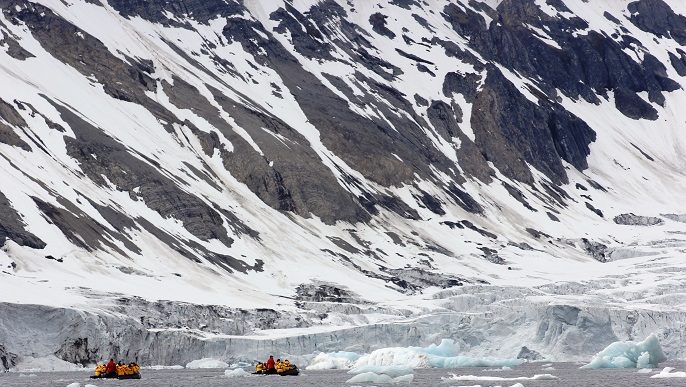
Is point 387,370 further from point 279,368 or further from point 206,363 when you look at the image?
point 206,363

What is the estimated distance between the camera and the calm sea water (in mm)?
67925

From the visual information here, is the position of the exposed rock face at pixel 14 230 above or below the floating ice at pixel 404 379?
above

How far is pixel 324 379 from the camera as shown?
3041 inches

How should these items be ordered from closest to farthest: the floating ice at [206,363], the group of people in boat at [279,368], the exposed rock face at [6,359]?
the group of people in boat at [279,368]
the exposed rock face at [6,359]
the floating ice at [206,363]

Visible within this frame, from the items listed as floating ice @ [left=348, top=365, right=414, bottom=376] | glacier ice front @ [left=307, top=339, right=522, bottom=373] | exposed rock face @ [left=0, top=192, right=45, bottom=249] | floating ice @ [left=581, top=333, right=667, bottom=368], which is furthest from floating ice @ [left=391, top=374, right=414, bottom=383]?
exposed rock face @ [left=0, top=192, right=45, bottom=249]

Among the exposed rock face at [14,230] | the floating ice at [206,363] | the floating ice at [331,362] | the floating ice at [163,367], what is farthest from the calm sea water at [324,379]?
the exposed rock face at [14,230]

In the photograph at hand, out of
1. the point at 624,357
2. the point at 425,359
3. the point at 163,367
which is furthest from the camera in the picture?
the point at 163,367

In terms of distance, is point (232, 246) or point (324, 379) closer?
point (324, 379)

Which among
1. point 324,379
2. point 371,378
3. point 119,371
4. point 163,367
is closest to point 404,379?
point 371,378

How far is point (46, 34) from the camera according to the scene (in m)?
192

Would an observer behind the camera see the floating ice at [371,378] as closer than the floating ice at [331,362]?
Yes

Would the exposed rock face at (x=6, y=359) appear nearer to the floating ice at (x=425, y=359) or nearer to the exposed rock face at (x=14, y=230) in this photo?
the exposed rock face at (x=14, y=230)

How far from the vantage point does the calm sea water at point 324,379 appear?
67.9 metres

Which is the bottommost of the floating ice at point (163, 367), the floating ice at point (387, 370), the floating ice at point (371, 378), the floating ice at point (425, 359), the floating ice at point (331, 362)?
the floating ice at point (163, 367)
